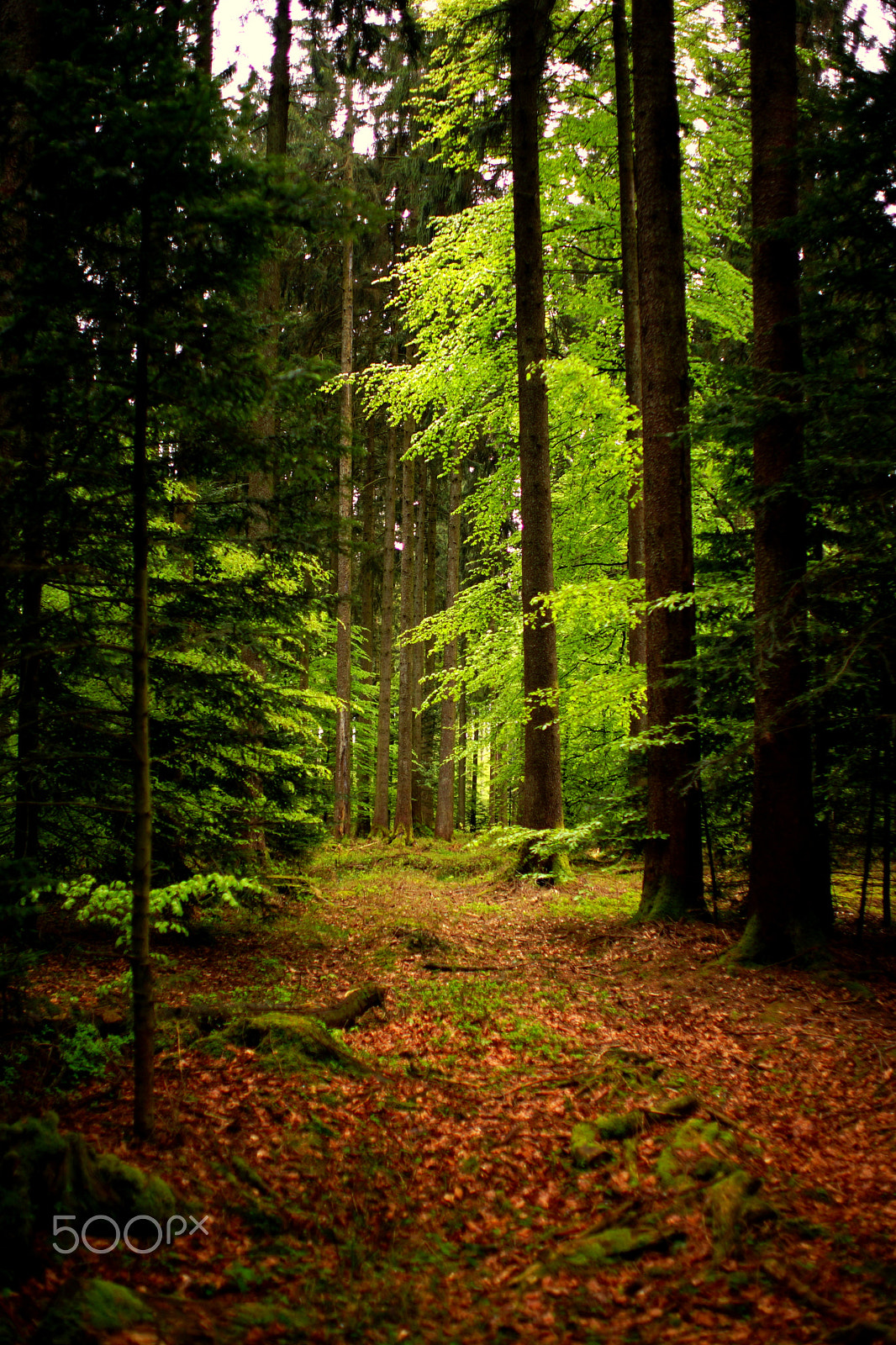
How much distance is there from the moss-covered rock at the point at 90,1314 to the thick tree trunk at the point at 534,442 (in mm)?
8722

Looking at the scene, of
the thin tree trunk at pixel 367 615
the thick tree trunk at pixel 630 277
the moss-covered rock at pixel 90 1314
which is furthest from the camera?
the thin tree trunk at pixel 367 615

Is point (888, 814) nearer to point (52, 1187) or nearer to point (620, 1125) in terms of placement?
point (620, 1125)

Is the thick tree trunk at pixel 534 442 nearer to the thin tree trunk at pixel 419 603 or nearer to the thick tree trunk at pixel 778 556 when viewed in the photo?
the thick tree trunk at pixel 778 556

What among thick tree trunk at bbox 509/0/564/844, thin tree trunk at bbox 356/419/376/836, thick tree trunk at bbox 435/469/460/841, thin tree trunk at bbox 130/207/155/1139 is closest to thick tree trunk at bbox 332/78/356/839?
thin tree trunk at bbox 356/419/376/836

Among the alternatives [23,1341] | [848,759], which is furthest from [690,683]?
[23,1341]

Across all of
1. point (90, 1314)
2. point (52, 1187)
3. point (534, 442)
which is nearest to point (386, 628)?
point (534, 442)

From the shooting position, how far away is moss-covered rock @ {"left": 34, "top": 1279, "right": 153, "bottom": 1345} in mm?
2213

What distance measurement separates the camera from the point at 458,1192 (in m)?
3.62

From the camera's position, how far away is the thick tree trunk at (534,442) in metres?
10.7

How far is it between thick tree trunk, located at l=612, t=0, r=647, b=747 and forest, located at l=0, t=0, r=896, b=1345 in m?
0.11

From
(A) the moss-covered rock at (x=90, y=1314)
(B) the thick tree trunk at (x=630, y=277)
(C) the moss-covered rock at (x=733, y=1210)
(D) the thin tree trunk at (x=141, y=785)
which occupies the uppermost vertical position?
(B) the thick tree trunk at (x=630, y=277)

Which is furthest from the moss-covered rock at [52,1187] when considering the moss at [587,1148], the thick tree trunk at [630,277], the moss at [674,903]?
the thick tree trunk at [630,277]

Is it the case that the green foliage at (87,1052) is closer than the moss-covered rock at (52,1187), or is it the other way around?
the moss-covered rock at (52,1187)

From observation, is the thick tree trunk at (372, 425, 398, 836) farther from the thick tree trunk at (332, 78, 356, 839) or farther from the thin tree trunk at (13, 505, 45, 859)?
the thin tree trunk at (13, 505, 45, 859)
